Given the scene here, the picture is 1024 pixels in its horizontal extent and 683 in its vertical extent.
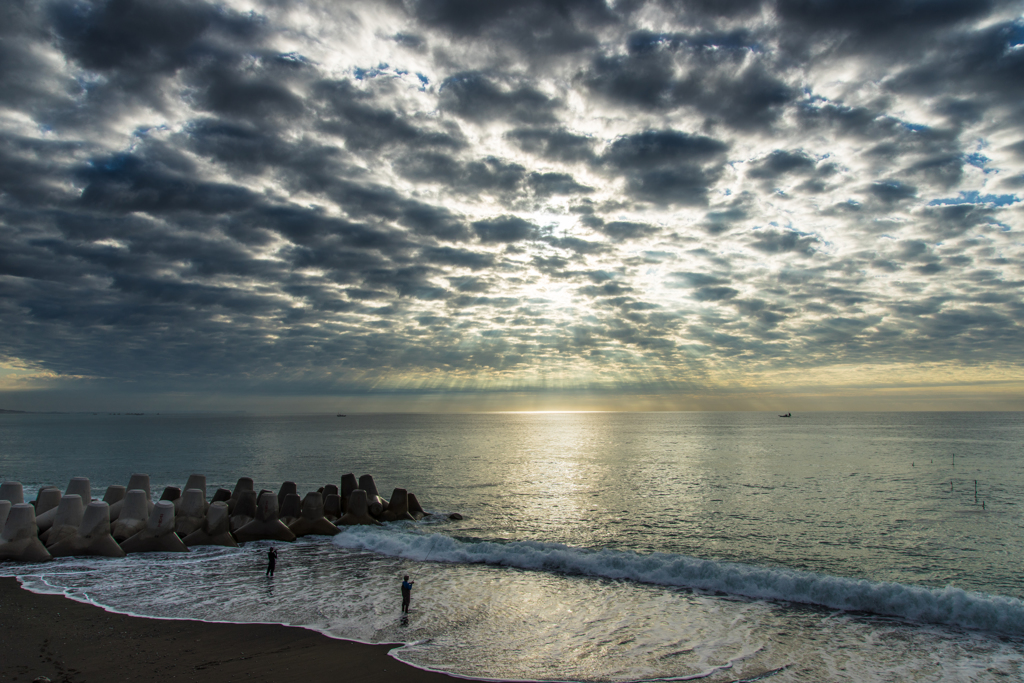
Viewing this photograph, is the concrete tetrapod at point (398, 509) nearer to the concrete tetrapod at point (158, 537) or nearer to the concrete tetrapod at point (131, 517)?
the concrete tetrapod at point (158, 537)

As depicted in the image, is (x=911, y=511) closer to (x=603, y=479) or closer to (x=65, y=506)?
(x=603, y=479)

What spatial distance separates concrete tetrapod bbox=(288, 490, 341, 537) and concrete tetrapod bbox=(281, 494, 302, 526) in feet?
2.29

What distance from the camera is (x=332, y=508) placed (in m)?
31.0

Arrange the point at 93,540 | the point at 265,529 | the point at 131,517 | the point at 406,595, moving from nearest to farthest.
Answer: the point at 406,595, the point at 93,540, the point at 131,517, the point at 265,529

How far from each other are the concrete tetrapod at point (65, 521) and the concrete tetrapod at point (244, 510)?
20.9ft

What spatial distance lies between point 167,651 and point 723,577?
19523 mm

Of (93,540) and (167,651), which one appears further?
(93,540)

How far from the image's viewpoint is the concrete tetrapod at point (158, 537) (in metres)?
23.9

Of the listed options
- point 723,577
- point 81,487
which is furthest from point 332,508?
point 723,577

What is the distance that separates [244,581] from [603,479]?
134ft

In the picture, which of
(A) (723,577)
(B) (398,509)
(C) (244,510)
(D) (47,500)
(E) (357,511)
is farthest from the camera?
(B) (398,509)

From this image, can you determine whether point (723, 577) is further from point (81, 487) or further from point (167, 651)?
point (81, 487)

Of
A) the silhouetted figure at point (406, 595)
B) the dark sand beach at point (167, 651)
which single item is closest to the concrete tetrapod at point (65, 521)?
the dark sand beach at point (167, 651)

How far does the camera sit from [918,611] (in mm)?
18938
